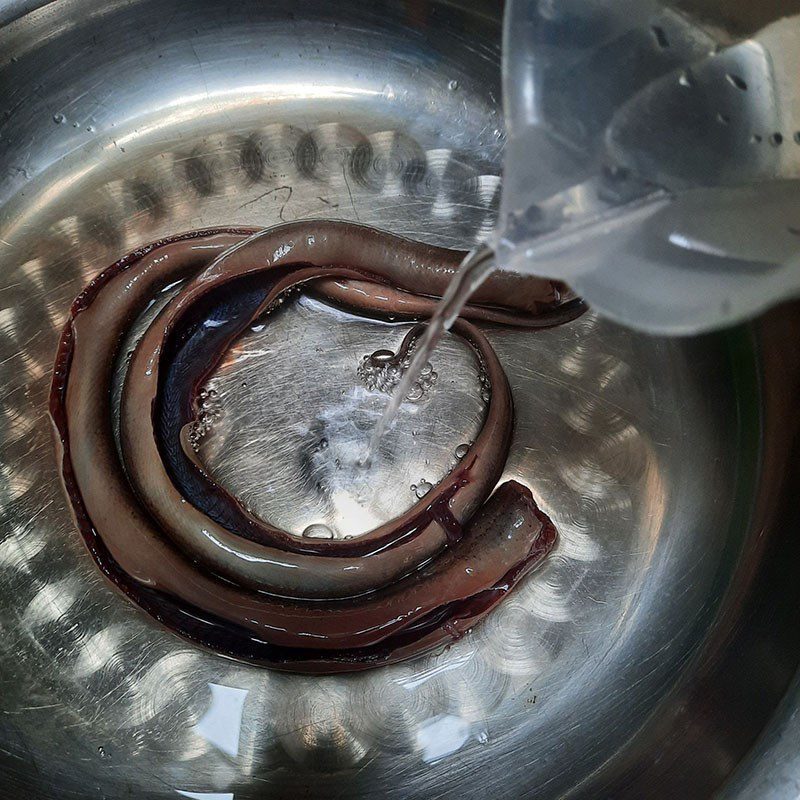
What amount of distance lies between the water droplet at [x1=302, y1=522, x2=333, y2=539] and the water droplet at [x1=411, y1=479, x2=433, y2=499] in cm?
15

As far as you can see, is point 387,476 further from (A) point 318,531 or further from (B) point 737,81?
(B) point 737,81

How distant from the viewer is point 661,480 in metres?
1.24

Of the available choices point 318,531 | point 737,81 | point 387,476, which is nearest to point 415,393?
point 387,476

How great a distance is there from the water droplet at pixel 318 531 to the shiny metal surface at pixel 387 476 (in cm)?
3

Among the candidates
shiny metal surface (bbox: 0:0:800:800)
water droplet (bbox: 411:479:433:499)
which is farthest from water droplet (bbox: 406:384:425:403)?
water droplet (bbox: 411:479:433:499)

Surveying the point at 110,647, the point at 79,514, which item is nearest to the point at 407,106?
the point at 79,514

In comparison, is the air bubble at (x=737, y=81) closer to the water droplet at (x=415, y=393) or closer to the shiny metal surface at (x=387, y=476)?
the shiny metal surface at (x=387, y=476)

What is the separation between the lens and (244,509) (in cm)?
116

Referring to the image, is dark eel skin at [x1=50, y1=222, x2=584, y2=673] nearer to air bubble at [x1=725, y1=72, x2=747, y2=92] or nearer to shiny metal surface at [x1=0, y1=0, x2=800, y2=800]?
shiny metal surface at [x1=0, y1=0, x2=800, y2=800]

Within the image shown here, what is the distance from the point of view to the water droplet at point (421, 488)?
3.91ft

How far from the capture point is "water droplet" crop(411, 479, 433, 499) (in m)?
1.19

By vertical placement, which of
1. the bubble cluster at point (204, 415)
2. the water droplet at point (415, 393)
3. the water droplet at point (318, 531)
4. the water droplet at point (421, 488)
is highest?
the bubble cluster at point (204, 415)

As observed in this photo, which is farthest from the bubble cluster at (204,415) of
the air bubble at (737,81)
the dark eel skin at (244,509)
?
the air bubble at (737,81)

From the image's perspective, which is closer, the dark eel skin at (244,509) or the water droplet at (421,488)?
the dark eel skin at (244,509)
